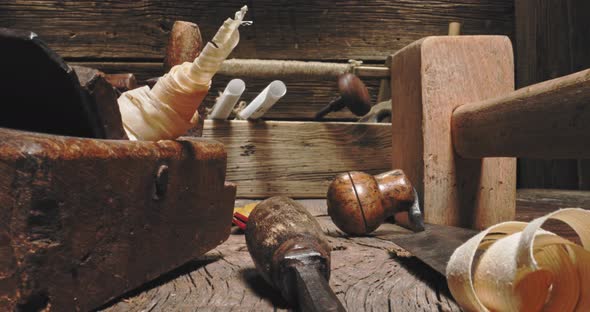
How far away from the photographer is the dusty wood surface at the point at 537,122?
2.61 ft

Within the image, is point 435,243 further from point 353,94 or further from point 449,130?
point 353,94

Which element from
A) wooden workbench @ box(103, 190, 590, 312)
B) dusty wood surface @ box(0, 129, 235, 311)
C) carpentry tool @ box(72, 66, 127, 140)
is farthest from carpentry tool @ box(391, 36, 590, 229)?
carpentry tool @ box(72, 66, 127, 140)

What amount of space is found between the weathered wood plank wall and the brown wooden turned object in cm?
158

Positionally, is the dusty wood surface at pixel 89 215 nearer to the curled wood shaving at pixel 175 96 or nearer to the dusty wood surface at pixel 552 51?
the curled wood shaving at pixel 175 96

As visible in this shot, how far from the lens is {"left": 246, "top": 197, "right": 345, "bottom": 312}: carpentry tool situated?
0.63 m

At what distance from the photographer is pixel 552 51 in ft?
8.28

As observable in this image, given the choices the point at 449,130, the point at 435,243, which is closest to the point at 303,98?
the point at 449,130

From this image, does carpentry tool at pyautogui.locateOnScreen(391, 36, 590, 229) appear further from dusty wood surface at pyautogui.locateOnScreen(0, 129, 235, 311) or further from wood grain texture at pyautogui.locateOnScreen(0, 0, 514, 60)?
wood grain texture at pyautogui.locateOnScreen(0, 0, 514, 60)

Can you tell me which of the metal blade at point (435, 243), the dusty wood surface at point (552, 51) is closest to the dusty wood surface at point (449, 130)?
the metal blade at point (435, 243)

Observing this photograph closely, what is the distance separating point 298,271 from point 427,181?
2.49 feet

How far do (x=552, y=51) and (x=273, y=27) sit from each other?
1.50 meters

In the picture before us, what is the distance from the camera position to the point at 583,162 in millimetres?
2502

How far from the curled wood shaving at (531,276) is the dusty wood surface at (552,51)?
2.17 m

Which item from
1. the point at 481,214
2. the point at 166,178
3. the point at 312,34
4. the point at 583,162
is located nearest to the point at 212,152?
the point at 166,178
